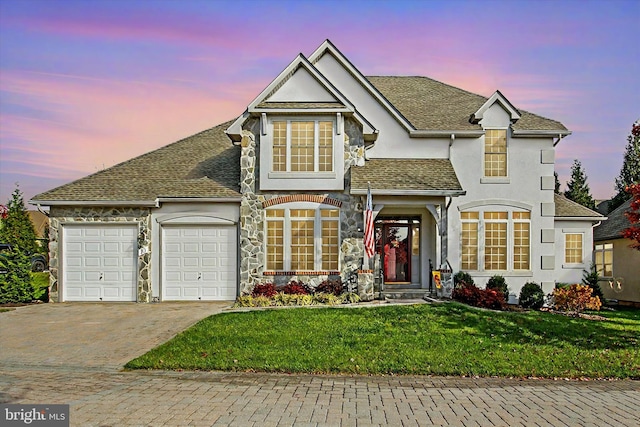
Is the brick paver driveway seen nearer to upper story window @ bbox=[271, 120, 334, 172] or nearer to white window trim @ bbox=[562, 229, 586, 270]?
upper story window @ bbox=[271, 120, 334, 172]

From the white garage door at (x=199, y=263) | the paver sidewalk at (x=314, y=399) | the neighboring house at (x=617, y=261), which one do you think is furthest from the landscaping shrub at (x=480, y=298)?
the neighboring house at (x=617, y=261)

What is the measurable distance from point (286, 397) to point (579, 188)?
3674 cm

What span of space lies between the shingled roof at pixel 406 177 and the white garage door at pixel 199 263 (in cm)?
511

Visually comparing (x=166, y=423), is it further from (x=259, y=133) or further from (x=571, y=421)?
(x=259, y=133)

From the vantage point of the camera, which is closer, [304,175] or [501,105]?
[304,175]

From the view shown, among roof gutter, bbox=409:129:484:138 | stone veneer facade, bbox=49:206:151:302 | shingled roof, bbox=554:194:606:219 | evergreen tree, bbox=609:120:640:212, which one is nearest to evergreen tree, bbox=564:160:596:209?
evergreen tree, bbox=609:120:640:212

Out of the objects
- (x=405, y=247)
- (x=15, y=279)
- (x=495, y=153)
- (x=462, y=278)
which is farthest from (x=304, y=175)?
(x=15, y=279)

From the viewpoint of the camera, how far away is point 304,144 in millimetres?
19844

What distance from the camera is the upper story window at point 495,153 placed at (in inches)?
851

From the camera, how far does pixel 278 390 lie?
868cm

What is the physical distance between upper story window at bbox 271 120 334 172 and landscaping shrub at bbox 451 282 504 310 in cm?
630

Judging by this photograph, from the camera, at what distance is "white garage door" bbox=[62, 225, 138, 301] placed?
1995 cm

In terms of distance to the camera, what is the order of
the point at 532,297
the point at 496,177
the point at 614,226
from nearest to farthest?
the point at 532,297 < the point at 496,177 < the point at 614,226

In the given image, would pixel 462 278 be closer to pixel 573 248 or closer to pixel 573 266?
pixel 573 266
